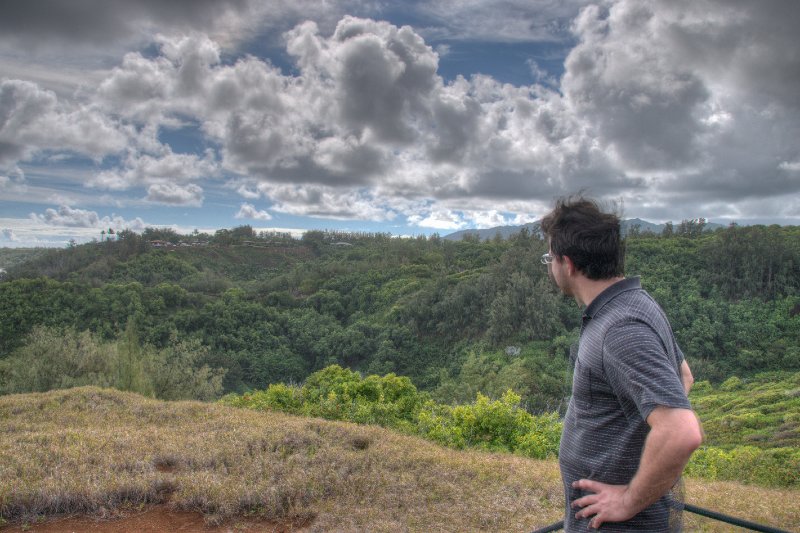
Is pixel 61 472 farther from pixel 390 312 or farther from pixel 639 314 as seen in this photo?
pixel 390 312

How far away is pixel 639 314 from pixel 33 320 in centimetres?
5674

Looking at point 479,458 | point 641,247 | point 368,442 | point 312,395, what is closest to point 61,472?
point 368,442

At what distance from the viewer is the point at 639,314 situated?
1565 mm

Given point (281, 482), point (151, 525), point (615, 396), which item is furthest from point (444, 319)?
point (615, 396)

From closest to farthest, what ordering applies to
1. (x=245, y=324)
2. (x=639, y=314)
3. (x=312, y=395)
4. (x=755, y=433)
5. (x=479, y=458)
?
(x=639, y=314) → (x=479, y=458) → (x=312, y=395) → (x=755, y=433) → (x=245, y=324)

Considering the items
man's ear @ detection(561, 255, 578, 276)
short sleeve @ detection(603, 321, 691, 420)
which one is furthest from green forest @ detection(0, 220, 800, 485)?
short sleeve @ detection(603, 321, 691, 420)

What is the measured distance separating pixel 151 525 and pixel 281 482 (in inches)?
54.0

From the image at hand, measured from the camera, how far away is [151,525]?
5055 mm

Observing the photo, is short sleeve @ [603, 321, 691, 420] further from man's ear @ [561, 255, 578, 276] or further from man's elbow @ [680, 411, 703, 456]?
man's ear @ [561, 255, 578, 276]

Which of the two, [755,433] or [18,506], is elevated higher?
[18,506]

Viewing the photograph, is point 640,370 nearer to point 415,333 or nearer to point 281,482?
point 281,482

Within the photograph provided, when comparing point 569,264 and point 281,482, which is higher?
point 569,264

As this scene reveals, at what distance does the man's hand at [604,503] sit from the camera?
159 centimetres

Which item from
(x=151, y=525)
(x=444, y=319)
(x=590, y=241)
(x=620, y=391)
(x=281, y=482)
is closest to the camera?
(x=620, y=391)
